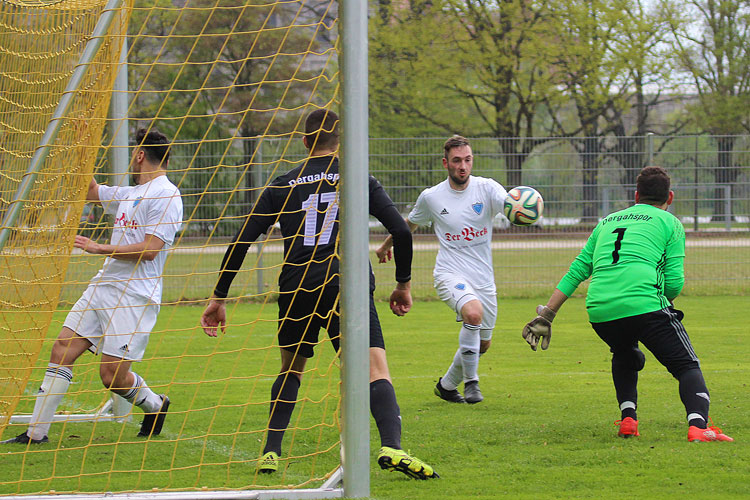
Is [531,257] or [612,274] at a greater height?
[612,274]

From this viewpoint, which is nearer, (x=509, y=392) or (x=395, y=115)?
(x=509, y=392)

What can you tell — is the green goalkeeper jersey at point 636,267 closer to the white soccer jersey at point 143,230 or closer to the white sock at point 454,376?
the white sock at point 454,376

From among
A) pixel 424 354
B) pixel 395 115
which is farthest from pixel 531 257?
pixel 395 115

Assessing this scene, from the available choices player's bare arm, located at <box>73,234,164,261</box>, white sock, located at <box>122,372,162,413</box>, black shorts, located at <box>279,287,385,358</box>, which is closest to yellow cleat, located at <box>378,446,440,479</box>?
black shorts, located at <box>279,287,385,358</box>

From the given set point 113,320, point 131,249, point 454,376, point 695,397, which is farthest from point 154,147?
point 695,397

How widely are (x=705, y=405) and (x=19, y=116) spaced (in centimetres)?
492

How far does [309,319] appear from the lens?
4.63 metres

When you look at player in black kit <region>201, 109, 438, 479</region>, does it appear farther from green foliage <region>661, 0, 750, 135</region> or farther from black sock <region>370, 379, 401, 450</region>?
green foliage <region>661, 0, 750, 135</region>

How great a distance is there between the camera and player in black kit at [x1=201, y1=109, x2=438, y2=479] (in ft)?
15.0

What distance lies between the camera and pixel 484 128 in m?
33.0

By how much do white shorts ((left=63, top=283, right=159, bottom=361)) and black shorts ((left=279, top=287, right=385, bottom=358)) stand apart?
3.80 feet

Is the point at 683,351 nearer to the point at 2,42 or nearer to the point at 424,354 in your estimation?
the point at 424,354

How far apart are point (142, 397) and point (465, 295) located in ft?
8.06

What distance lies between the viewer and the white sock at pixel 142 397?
5.62 meters
